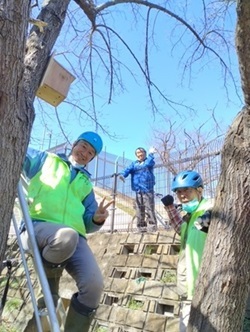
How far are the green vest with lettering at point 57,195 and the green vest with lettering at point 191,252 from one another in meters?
0.85

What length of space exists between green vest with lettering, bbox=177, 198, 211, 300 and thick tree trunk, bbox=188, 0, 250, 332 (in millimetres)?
392

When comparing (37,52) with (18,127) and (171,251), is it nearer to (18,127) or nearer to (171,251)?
(18,127)

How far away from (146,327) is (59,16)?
2929 millimetres

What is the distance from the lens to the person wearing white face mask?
2.44 meters

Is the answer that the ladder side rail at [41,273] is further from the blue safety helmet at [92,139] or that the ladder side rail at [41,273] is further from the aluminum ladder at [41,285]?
the blue safety helmet at [92,139]

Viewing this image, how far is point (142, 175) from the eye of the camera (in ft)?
19.8

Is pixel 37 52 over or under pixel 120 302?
over

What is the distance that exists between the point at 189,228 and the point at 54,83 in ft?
5.07

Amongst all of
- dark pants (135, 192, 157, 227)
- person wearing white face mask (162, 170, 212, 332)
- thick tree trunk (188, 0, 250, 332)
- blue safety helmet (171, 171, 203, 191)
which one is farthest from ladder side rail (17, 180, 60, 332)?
dark pants (135, 192, 157, 227)

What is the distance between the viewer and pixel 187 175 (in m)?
2.97

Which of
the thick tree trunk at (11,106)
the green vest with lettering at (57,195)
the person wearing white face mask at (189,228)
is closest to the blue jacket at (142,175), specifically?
the person wearing white face mask at (189,228)

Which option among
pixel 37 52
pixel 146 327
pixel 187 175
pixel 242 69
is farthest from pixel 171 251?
pixel 37 52

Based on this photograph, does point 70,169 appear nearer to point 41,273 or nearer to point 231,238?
point 41,273

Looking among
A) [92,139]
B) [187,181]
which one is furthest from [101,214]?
[187,181]
